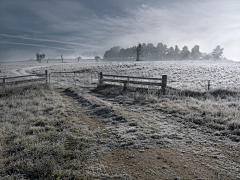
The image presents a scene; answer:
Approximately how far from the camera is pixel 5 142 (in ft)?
15.0

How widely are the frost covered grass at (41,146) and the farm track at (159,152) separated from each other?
0.48 metres

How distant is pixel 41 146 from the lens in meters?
4.26

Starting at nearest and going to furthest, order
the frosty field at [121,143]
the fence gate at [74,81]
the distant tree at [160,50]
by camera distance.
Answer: the frosty field at [121,143]
the fence gate at [74,81]
the distant tree at [160,50]

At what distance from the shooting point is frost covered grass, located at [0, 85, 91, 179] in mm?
3318

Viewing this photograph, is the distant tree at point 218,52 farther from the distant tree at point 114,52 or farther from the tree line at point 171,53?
the distant tree at point 114,52

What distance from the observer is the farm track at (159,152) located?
3.46 meters

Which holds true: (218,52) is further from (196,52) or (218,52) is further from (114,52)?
(114,52)

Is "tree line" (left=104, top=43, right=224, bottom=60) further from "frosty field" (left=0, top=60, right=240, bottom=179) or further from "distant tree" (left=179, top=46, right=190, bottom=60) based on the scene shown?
"frosty field" (left=0, top=60, right=240, bottom=179)

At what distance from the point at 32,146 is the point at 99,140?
6.14 feet

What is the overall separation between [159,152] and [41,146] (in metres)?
3.26

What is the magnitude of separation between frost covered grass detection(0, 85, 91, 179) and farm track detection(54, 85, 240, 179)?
1.56 feet

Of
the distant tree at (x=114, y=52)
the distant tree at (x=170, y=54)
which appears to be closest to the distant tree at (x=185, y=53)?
the distant tree at (x=170, y=54)

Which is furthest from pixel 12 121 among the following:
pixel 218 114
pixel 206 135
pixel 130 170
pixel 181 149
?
pixel 218 114

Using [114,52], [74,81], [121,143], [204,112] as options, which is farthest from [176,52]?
[121,143]
